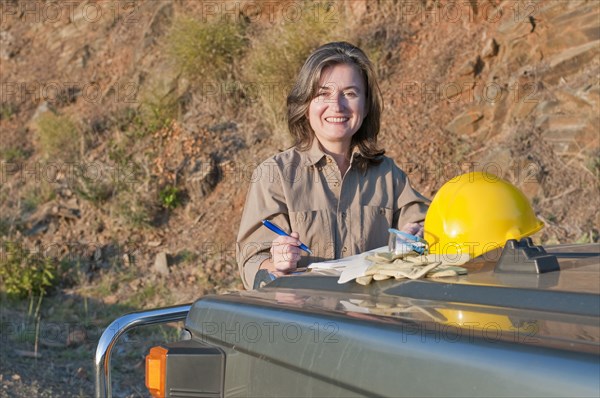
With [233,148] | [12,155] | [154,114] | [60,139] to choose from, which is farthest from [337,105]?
[12,155]

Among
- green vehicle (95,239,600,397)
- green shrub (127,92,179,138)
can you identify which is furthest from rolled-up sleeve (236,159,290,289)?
green shrub (127,92,179,138)

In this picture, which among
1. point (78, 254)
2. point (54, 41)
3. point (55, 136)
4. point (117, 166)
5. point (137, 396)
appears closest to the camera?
point (137, 396)

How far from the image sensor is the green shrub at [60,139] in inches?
401

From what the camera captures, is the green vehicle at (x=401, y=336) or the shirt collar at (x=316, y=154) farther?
→ the shirt collar at (x=316, y=154)

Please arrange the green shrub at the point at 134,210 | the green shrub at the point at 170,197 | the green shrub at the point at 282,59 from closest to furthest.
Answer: the green shrub at the point at 134,210
the green shrub at the point at 170,197
the green shrub at the point at 282,59

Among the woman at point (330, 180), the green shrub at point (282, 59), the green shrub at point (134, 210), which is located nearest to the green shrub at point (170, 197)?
the green shrub at point (134, 210)

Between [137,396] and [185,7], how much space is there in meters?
8.06

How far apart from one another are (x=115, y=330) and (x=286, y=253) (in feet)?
2.31

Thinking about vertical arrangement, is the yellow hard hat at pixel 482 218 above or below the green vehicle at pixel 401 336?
above

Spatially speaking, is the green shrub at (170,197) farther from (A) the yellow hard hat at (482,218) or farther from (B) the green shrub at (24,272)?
(A) the yellow hard hat at (482,218)

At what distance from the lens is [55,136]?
33.7 ft

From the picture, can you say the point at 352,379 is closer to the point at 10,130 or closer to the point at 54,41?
Answer: the point at 10,130

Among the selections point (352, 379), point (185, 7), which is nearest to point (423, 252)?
point (352, 379)

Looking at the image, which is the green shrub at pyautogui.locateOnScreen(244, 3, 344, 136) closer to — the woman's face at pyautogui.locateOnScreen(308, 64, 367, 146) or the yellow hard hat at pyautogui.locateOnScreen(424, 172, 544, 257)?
the woman's face at pyautogui.locateOnScreen(308, 64, 367, 146)
